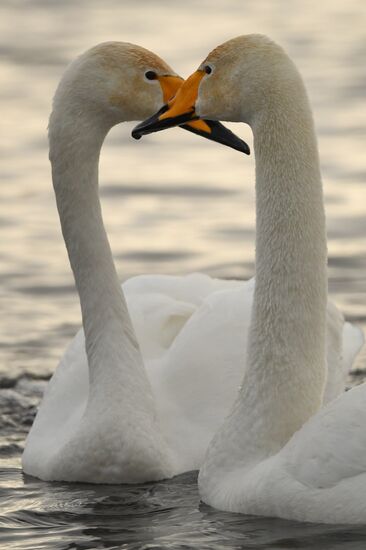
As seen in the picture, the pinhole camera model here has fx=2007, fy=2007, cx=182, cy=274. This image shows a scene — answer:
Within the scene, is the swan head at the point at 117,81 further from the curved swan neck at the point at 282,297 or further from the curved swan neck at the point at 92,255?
the curved swan neck at the point at 282,297

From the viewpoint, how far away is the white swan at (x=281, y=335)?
9.00 metres

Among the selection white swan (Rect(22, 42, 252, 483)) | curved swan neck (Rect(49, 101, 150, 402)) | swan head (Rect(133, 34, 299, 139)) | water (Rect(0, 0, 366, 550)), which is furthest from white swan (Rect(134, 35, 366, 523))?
curved swan neck (Rect(49, 101, 150, 402))

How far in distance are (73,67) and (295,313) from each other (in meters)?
2.05

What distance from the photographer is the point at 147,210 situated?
634 inches

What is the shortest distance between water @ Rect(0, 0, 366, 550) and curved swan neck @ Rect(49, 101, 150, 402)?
0.69 m

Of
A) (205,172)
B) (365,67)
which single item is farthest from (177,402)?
(365,67)

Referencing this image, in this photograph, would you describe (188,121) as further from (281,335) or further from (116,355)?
(116,355)

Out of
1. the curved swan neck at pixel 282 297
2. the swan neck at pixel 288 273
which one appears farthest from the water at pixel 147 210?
the swan neck at pixel 288 273

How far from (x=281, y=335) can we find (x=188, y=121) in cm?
111

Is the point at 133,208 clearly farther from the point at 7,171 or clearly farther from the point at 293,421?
the point at 293,421

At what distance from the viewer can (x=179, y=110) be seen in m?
9.52

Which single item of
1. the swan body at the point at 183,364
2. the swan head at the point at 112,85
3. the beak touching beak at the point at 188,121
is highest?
the swan head at the point at 112,85

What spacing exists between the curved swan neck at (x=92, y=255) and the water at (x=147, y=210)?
0.69 metres

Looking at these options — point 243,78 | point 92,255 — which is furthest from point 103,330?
point 243,78
